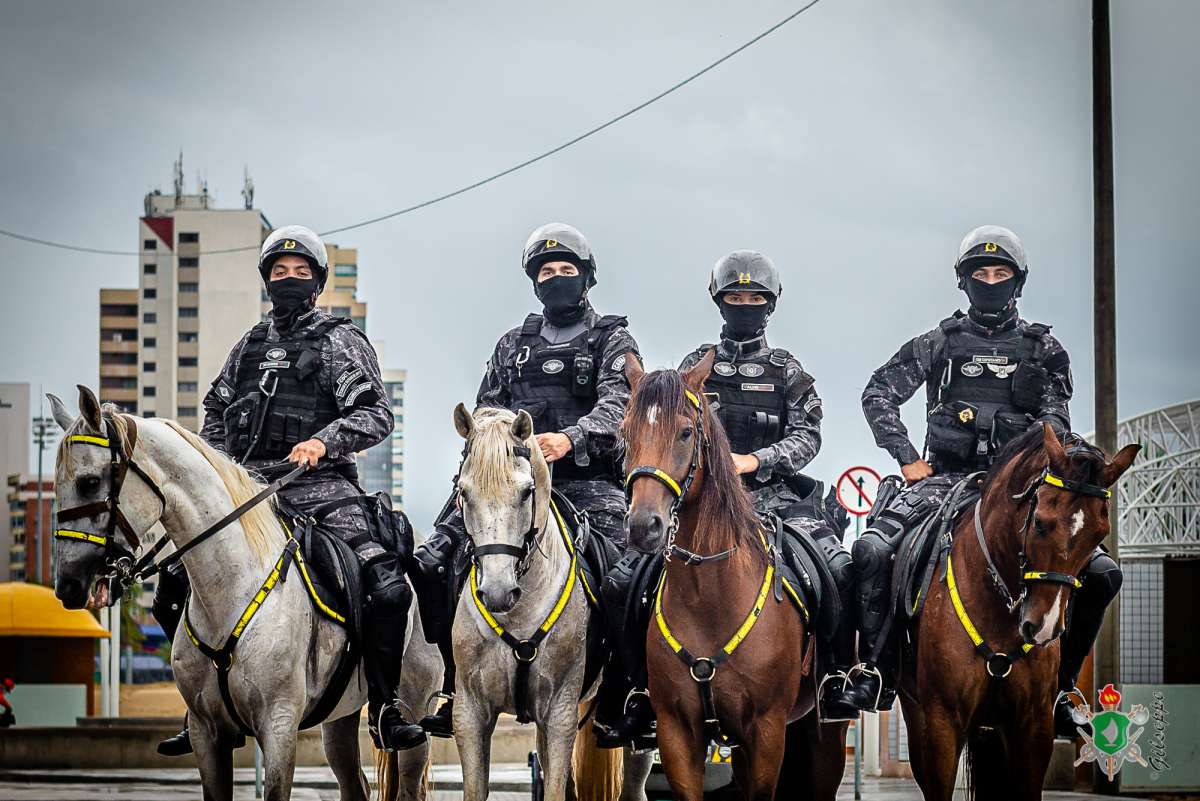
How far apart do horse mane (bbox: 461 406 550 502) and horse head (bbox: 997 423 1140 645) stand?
271 centimetres

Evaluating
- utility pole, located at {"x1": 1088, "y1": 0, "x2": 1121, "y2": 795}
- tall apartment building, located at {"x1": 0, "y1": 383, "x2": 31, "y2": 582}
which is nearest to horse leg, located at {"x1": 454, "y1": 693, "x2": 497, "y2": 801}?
utility pole, located at {"x1": 1088, "y1": 0, "x2": 1121, "y2": 795}

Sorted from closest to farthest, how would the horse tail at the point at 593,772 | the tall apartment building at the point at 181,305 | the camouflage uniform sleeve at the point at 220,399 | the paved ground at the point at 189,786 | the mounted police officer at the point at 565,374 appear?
the mounted police officer at the point at 565,374 → the camouflage uniform sleeve at the point at 220,399 → the horse tail at the point at 593,772 → the paved ground at the point at 189,786 → the tall apartment building at the point at 181,305

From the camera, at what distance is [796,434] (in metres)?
9.98

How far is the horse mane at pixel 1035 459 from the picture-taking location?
817cm

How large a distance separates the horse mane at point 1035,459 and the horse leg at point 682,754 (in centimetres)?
226

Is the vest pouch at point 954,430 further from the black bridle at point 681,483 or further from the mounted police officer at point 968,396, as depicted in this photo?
the black bridle at point 681,483

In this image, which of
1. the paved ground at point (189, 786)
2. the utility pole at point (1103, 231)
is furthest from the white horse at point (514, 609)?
the paved ground at point (189, 786)

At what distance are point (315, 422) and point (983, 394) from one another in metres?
4.33

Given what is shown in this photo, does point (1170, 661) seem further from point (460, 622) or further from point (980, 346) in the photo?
point (460, 622)

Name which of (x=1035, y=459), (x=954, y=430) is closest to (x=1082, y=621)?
(x=954, y=430)

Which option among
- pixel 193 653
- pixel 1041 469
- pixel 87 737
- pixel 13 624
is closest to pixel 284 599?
pixel 193 653

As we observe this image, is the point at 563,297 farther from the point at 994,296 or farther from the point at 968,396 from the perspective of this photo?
the point at 994,296

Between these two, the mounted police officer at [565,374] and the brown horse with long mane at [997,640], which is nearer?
the brown horse with long mane at [997,640]

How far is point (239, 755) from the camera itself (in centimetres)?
2369
